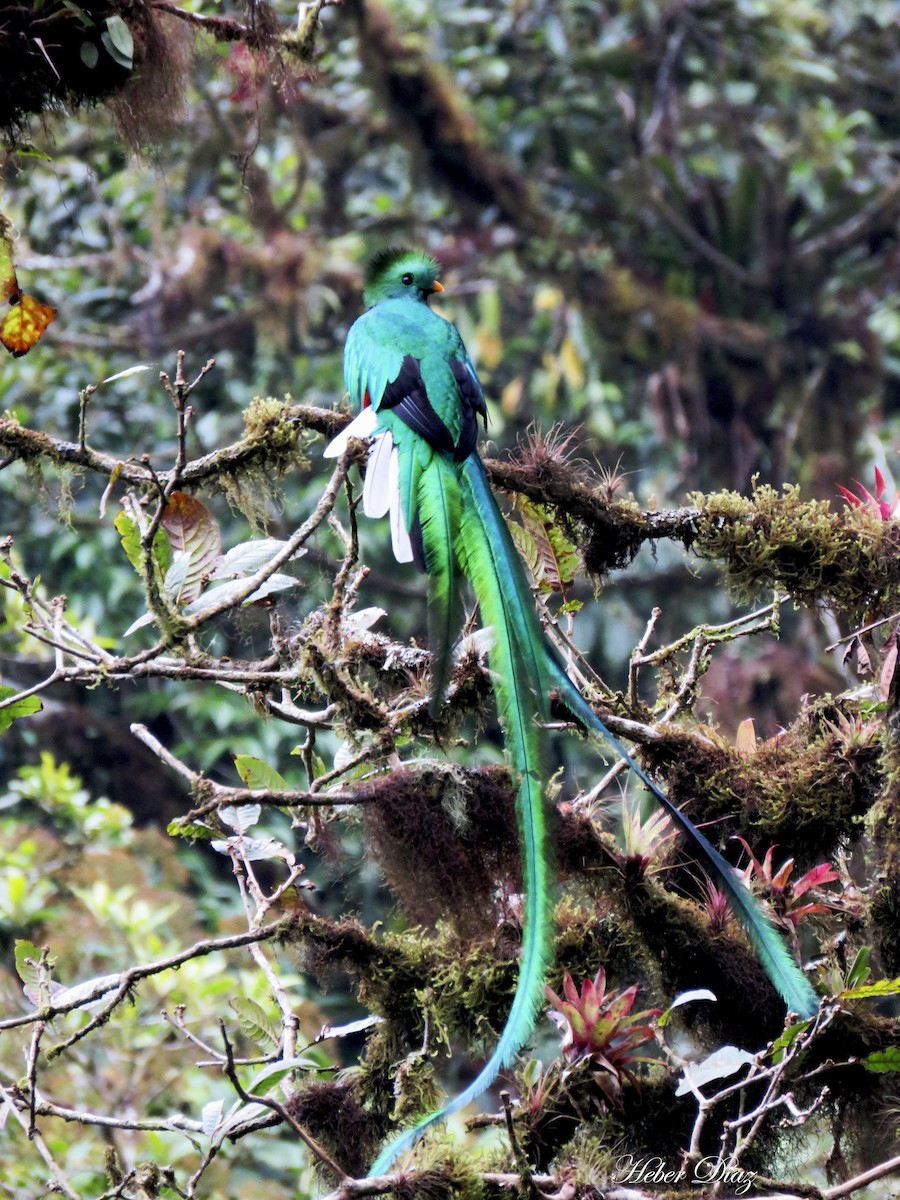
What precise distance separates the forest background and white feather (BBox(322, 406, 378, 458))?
0.06m

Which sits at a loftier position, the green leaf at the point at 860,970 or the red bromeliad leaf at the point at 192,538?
the red bromeliad leaf at the point at 192,538

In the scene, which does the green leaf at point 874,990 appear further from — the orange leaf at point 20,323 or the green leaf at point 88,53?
the green leaf at point 88,53

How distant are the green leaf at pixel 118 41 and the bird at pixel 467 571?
67 centimetres

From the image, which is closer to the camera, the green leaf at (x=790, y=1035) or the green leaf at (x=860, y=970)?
the green leaf at (x=790, y=1035)

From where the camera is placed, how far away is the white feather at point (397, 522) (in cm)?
202

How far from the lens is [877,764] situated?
1851mm

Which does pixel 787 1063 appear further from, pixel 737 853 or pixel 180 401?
pixel 180 401

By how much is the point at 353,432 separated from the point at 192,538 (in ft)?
1.12

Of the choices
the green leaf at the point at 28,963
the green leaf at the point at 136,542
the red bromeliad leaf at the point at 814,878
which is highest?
the green leaf at the point at 136,542

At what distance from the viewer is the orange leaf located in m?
2.07

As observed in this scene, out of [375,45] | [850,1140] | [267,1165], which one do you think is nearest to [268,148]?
[375,45]

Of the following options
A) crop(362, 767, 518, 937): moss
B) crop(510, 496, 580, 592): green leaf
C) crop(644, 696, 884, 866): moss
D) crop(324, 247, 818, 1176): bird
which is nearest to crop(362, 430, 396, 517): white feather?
crop(324, 247, 818, 1176): bird

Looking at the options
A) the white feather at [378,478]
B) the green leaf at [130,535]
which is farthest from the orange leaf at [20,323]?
the white feather at [378,478]

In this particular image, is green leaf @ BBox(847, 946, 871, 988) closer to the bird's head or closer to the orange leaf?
the orange leaf
